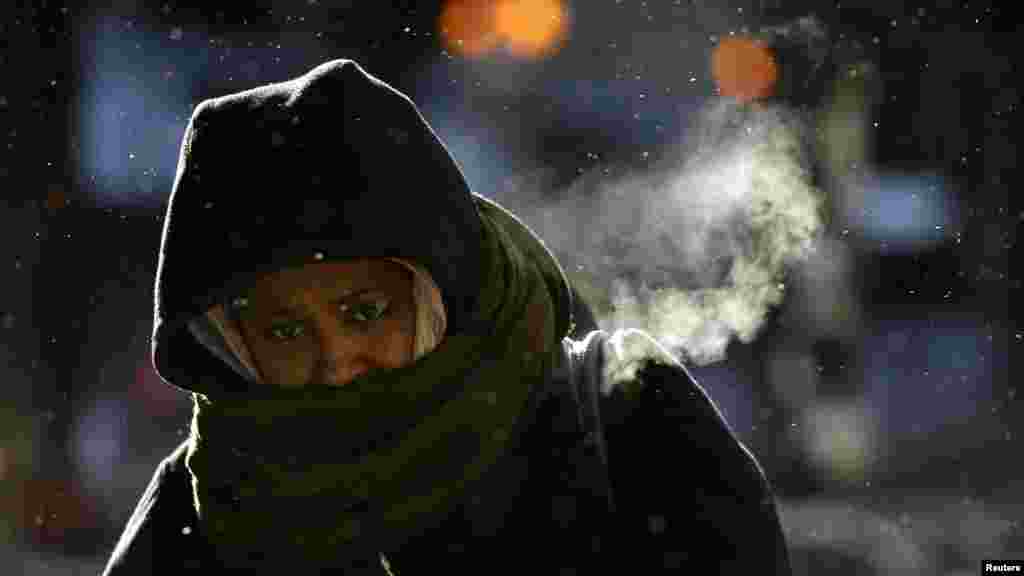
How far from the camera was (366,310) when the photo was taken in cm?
280

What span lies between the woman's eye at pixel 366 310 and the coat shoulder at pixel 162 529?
1.97 ft

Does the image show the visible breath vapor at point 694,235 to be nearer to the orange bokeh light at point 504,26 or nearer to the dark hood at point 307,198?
the dark hood at point 307,198

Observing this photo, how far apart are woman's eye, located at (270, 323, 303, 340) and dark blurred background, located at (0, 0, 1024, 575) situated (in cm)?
814

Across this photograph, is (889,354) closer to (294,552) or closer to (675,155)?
(675,155)

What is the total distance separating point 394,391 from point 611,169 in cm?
882

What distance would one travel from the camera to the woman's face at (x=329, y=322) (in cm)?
278

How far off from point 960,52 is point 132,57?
7.84 meters

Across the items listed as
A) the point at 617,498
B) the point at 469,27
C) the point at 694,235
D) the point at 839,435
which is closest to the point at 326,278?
the point at 617,498

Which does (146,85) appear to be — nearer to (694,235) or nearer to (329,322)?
(694,235)

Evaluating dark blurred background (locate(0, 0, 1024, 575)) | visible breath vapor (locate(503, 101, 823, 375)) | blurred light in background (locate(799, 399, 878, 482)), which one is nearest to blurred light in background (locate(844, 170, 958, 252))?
dark blurred background (locate(0, 0, 1024, 575))

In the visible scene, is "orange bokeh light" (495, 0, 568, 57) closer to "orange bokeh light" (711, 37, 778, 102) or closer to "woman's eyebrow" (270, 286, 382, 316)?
"orange bokeh light" (711, 37, 778, 102)

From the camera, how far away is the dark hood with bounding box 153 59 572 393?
278 cm

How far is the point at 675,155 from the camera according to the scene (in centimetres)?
1048

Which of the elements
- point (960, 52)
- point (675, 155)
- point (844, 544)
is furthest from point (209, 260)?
point (960, 52)
